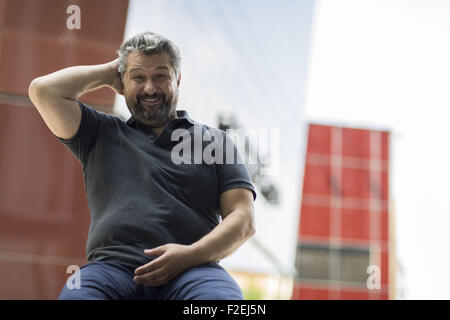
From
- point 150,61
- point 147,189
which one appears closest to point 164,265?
point 147,189

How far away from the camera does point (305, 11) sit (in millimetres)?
11828

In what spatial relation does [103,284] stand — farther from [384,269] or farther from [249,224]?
[384,269]

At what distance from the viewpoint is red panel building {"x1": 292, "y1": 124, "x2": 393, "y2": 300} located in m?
19.5

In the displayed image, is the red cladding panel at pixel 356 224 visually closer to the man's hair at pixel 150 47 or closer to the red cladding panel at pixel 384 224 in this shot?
the red cladding panel at pixel 384 224

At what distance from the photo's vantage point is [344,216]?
20.7 m

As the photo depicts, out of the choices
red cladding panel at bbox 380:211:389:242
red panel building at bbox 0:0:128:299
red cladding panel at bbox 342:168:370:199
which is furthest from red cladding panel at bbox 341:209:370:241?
red panel building at bbox 0:0:128:299

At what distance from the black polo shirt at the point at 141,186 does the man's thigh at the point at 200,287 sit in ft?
0.30

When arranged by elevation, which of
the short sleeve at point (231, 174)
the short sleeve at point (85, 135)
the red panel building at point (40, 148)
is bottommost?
the short sleeve at point (231, 174)

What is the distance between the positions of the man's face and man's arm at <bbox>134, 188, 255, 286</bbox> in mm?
292

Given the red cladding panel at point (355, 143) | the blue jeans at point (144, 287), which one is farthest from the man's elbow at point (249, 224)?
the red cladding panel at point (355, 143)

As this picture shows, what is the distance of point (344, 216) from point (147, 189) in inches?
777

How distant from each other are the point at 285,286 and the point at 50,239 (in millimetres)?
8674

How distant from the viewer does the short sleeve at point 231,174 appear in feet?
5.13
